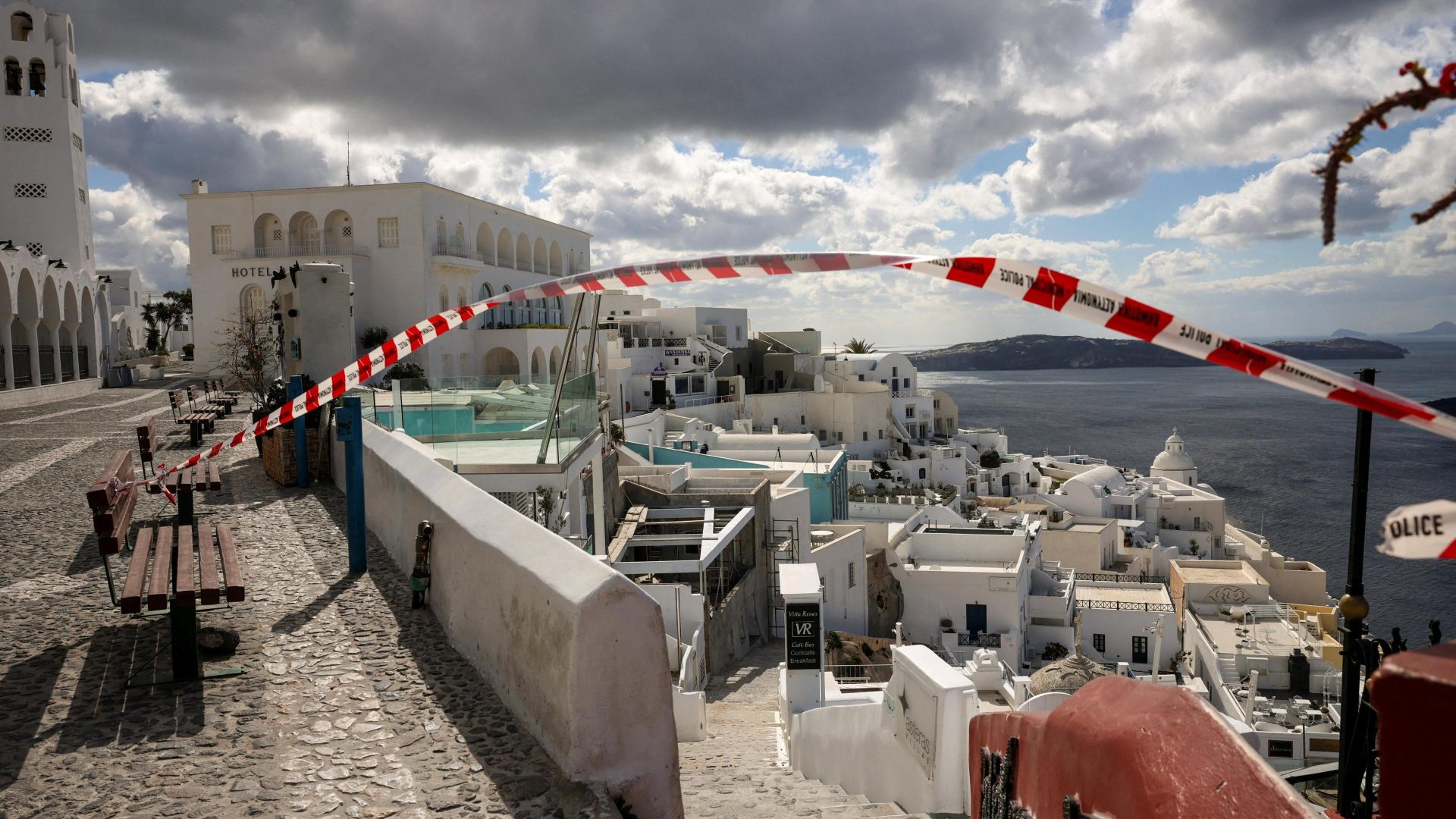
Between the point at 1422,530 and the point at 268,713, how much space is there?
464 centimetres

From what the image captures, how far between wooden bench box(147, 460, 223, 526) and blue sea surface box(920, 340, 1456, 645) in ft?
29.0

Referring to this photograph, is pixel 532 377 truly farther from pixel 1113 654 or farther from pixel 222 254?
pixel 222 254

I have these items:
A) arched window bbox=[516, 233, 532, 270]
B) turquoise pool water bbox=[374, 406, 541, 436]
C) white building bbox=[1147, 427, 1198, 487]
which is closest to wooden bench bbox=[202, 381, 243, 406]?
turquoise pool water bbox=[374, 406, 541, 436]

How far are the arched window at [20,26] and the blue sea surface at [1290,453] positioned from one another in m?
47.7

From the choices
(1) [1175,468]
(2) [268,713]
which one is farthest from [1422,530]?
(1) [1175,468]

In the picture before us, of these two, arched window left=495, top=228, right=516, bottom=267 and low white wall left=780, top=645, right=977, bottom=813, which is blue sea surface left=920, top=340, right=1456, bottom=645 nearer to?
low white wall left=780, top=645, right=977, bottom=813

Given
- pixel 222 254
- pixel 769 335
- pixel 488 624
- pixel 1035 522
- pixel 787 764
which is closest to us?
pixel 488 624

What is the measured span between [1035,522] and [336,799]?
31.7 metres

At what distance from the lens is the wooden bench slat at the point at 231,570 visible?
5.06 meters

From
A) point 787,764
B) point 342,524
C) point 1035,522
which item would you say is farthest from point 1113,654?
point 342,524

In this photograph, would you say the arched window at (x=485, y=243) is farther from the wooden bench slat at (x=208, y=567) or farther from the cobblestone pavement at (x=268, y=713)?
the wooden bench slat at (x=208, y=567)

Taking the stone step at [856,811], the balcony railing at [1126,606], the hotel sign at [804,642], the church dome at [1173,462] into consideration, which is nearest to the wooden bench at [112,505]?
the stone step at [856,811]

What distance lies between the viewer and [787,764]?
10.2m

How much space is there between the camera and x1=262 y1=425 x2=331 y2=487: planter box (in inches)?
446
